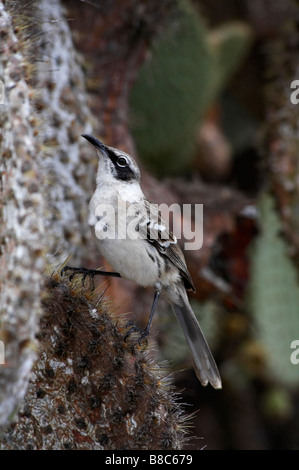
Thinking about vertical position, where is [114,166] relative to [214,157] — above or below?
below

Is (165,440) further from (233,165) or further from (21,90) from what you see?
(233,165)

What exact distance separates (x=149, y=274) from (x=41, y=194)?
95 centimetres

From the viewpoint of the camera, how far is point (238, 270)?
4.44 metres

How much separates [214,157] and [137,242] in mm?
2687

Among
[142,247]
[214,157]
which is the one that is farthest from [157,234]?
[214,157]

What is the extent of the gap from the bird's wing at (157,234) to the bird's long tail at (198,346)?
13 centimetres

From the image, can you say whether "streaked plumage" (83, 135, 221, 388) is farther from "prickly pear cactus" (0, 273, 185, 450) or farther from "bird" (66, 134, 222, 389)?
"prickly pear cactus" (0, 273, 185, 450)

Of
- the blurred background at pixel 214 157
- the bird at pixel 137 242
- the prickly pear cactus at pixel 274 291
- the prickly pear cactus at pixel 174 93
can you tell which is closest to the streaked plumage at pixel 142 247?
the bird at pixel 137 242

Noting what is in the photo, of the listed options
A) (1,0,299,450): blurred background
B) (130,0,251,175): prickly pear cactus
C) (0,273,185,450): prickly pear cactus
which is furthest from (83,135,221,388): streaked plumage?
(130,0,251,175): prickly pear cactus

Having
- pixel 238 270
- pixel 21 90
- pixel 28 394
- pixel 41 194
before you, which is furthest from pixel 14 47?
pixel 238 270

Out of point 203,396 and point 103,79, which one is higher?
point 103,79

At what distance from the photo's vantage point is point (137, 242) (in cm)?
273

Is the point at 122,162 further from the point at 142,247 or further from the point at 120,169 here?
the point at 142,247

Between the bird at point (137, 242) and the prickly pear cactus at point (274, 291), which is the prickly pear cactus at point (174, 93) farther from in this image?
the bird at point (137, 242)
